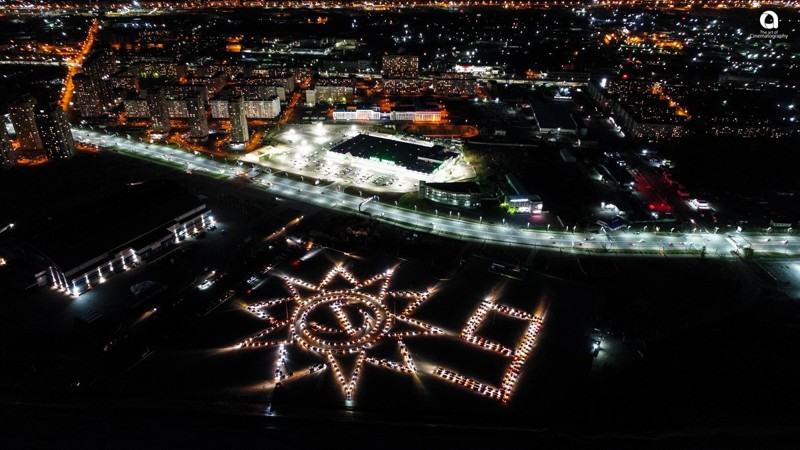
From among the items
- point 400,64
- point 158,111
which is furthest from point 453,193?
point 400,64

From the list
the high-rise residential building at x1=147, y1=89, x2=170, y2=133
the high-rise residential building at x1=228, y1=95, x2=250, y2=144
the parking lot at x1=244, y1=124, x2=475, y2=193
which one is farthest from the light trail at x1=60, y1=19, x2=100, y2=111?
the parking lot at x1=244, y1=124, x2=475, y2=193

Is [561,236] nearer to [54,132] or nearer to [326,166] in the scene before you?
[326,166]

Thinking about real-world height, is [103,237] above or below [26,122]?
below

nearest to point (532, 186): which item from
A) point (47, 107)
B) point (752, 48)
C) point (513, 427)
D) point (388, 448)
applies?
point (513, 427)

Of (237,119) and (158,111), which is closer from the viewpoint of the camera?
(237,119)

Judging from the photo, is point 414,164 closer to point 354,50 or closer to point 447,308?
point 447,308

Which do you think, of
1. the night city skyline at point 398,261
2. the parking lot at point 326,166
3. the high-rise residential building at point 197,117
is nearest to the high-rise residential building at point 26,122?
the night city skyline at point 398,261

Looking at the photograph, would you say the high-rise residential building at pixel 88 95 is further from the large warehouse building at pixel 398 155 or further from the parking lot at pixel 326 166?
the large warehouse building at pixel 398 155
